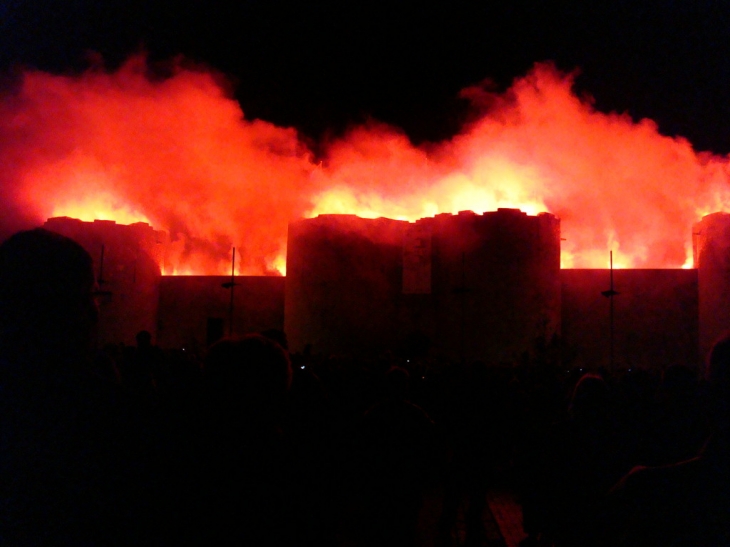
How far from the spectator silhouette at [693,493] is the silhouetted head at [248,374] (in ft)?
4.23

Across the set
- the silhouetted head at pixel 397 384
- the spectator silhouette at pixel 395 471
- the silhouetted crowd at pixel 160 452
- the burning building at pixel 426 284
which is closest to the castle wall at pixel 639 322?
the burning building at pixel 426 284

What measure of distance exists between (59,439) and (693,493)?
1967 millimetres

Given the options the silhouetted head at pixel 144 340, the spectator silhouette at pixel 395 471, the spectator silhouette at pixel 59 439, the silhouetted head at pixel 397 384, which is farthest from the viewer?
the silhouetted head at pixel 144 340

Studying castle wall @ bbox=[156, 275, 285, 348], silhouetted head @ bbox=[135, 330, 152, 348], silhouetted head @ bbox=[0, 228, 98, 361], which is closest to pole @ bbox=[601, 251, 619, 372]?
castle wall @ bbox=[156, 275, 285, 348]

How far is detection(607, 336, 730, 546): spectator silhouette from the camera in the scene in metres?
2.05

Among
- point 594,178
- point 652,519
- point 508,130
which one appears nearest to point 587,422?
point 652,519

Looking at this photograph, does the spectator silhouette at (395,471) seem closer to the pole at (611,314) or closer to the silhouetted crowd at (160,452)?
the silhouetted crowd at (160,452)

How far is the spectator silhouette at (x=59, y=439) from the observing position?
184 cm

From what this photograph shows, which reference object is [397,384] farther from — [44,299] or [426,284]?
Result: [426,284]

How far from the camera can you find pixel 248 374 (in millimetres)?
2168

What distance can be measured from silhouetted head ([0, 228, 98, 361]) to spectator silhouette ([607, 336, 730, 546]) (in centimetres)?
191

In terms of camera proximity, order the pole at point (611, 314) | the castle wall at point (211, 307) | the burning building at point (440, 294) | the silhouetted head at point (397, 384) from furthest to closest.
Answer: the castle wall at point (211, 307)
the burning building at point (440, 294)
the pole at point (611, 314)
the silhouetted head at point (397, 384)

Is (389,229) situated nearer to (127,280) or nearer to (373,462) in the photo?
(127,280)

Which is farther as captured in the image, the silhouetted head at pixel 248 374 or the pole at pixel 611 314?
the pole at pixel 611 314
